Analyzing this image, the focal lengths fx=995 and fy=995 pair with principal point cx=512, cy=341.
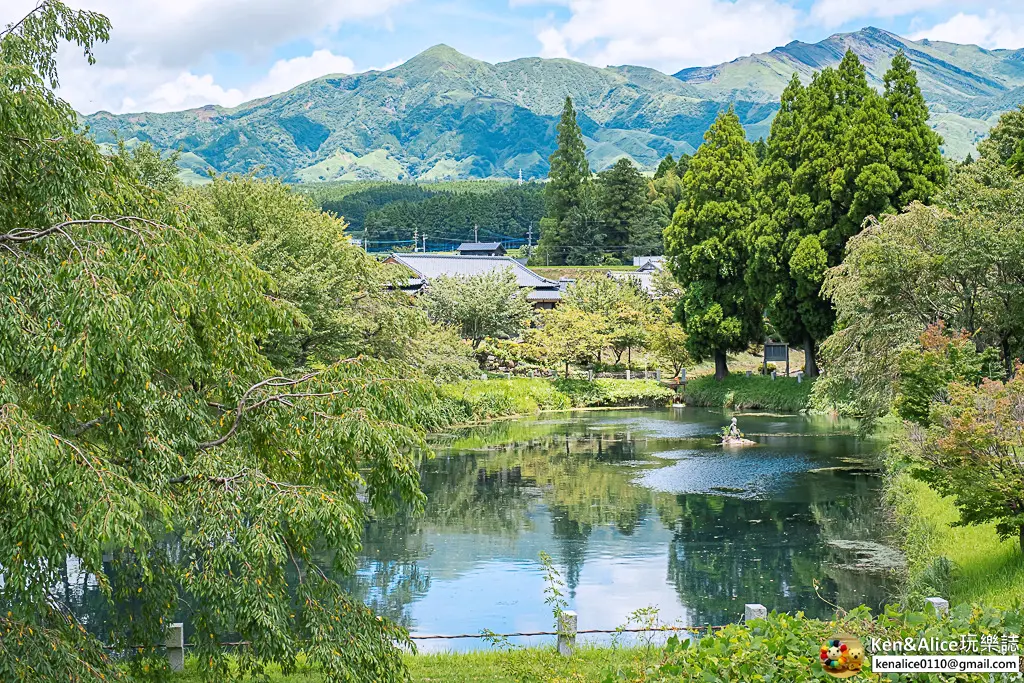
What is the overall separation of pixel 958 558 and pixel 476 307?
30.5 metres

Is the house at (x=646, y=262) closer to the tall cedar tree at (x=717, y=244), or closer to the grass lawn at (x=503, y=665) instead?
the tall cedar tree at (x=717, y=244)

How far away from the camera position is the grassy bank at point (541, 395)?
114 feet

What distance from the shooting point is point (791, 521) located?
717 inches

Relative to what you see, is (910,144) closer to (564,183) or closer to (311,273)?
(311,273)

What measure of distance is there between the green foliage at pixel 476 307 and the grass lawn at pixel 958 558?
26.7m

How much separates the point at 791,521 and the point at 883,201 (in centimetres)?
1598

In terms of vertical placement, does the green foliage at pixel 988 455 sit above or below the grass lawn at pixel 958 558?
above

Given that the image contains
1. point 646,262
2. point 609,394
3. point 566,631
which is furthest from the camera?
point 646,262

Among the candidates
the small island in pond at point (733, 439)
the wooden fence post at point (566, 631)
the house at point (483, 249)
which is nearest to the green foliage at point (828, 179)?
the small island in pond at point (733, 439)

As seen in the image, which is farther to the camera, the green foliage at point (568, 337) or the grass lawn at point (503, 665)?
the green foliage at point (568, 337)

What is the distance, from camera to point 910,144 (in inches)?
1237

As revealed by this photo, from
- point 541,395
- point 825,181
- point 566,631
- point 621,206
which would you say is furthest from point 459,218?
point 566,631

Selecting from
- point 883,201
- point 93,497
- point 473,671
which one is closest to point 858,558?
point 473,671

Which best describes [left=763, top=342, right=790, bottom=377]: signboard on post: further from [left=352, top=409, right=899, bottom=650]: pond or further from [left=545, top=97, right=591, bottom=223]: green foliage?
[left=545, top=97, right=591, bottom=223]: green foliage
